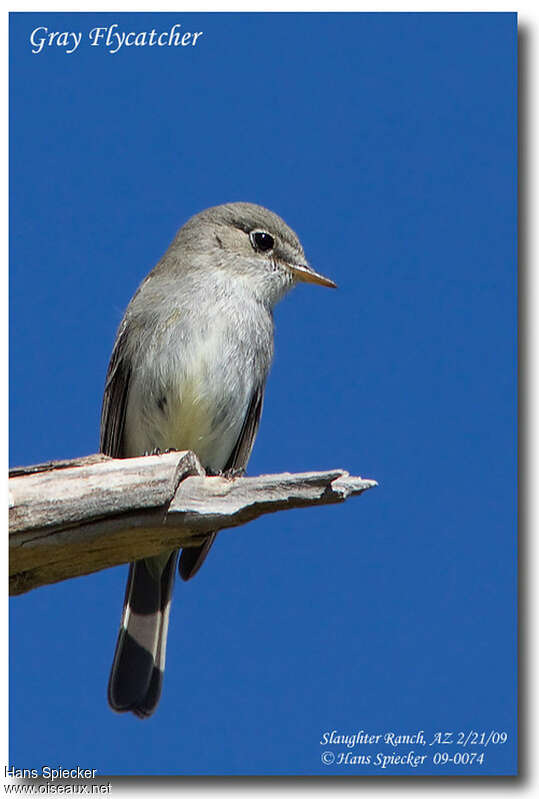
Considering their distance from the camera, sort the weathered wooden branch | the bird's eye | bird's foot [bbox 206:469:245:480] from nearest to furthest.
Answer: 1. the weathered wooden branch
2. bird's foot [bbox 206:469:245:480]
3. the bird's eye

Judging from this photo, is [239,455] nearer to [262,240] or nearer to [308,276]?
[308,276]

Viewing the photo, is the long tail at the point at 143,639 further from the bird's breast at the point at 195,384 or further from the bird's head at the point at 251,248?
the bird's head at the point at 251,248

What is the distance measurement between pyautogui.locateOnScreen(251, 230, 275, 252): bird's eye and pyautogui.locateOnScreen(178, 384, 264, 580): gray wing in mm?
1002

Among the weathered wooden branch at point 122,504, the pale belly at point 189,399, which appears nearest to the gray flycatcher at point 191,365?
the pale belly at point 189,399

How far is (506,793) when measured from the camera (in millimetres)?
4910

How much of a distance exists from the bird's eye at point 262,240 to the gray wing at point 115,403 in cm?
112

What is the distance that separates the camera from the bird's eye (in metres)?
7.05

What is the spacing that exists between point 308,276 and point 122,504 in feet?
9.50

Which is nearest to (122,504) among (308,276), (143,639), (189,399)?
(189,399)

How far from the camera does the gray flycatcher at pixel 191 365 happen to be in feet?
20.8

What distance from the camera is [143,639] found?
21.8ft

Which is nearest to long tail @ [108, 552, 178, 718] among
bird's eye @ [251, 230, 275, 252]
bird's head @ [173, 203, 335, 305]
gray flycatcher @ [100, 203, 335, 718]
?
gray flycatcher @ [100, 203, 335, 718]

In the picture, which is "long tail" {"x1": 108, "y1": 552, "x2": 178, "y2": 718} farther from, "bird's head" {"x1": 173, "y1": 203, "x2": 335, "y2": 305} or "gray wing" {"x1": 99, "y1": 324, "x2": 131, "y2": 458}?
"bird's head" {"x1": 173, "y1": 203, "x2": 335, "y2": 305}

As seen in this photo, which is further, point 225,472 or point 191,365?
point 225,472
